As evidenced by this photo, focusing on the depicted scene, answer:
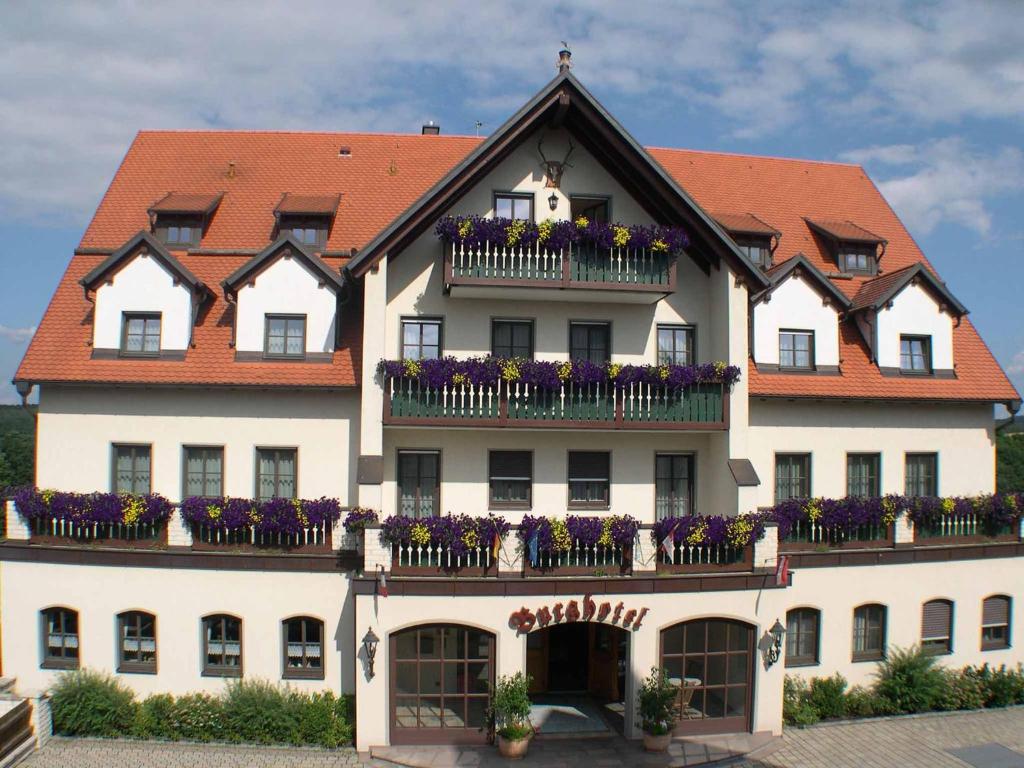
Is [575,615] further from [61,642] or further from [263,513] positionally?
[61,642]

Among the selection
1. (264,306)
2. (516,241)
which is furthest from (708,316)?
(264,306)

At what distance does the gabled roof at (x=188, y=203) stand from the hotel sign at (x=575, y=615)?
41.8 feet

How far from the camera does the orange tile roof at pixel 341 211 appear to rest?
1794 centimetres

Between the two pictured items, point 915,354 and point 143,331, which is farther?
point 915,354

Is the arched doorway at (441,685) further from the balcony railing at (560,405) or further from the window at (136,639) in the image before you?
the window at (136,639)

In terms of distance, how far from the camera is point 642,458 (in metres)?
18.6

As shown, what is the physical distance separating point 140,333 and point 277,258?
361 centimetres

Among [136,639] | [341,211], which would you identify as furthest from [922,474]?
[136,639]

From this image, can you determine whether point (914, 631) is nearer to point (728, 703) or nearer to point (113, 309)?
point (728, 703)

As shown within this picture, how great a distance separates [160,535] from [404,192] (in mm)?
10701

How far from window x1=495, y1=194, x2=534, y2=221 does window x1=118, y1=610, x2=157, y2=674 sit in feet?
39.2

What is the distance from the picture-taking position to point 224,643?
17109 millimetres

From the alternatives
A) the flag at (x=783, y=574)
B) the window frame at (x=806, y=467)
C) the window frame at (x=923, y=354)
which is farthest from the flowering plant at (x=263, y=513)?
the window frame at (x=923, y=354)

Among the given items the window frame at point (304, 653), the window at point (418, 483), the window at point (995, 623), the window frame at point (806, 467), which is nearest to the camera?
the window frame at point (304, 653)
